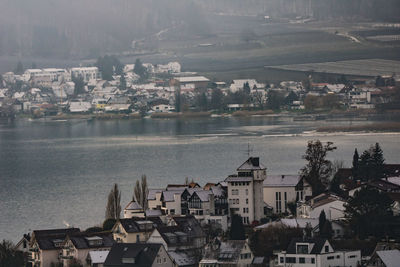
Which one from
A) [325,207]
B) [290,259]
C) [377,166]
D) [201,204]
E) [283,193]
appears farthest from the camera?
[377,166]

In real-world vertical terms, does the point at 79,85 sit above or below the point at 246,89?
below

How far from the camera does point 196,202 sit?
49.6 feet

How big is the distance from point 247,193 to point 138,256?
3.26 metres

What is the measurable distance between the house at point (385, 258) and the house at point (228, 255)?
3.59 feet

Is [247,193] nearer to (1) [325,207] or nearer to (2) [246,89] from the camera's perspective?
(1) [325,207]

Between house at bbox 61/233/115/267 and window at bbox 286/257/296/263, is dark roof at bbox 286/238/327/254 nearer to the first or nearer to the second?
window at bbox 286/257/296/263

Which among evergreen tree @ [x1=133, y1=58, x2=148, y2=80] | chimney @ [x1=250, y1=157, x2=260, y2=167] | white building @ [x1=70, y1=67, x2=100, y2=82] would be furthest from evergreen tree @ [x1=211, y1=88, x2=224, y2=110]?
chimney @ [x1=250, y1=157, x2=260, y2=167]

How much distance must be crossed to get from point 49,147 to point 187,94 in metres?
14.5

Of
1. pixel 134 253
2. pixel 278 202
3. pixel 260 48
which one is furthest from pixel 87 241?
pixel 260 48

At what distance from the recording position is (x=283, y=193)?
15953 mm

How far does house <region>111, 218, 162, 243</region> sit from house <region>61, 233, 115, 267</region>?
0.21 m

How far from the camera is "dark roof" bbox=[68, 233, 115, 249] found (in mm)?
13242

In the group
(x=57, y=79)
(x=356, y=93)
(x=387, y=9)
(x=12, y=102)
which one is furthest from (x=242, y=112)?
(x=57, y=79)

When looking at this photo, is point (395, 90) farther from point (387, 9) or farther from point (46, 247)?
point (46, 247)
